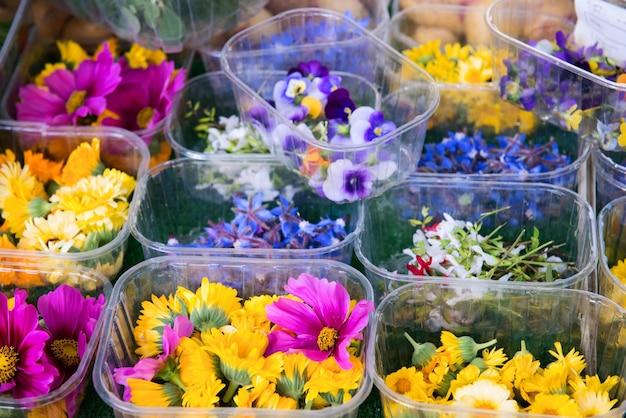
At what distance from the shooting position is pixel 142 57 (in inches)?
55.2

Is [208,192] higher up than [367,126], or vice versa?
[367,126]

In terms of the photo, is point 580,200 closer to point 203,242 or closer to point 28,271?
point 203,242

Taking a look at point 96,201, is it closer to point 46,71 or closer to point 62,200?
point 62,200

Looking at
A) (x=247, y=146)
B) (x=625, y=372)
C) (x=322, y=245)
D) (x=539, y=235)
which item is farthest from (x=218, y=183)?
(x=625, y=372)

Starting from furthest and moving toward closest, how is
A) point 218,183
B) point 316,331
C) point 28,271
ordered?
point 218,183 → point 28,271 → point 316,331

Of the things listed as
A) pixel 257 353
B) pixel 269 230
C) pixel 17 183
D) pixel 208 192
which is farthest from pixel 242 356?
pixel 17 183

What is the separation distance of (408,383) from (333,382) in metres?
0.09

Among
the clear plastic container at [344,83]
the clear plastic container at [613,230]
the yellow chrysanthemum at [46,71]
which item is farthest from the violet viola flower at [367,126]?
the yellow chrysanthemum at [46,71]

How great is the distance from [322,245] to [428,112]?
209 mm

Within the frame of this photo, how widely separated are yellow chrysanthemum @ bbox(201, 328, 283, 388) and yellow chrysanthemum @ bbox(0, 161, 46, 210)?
400mm

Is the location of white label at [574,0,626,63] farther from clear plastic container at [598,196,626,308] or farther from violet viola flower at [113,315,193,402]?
violet viola flower at [113,315,193,402]

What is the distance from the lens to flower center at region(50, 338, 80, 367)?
0.97m

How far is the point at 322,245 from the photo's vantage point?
3.62 feet

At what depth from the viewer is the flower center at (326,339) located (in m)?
0.91
